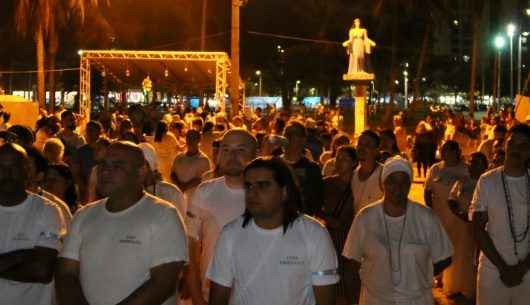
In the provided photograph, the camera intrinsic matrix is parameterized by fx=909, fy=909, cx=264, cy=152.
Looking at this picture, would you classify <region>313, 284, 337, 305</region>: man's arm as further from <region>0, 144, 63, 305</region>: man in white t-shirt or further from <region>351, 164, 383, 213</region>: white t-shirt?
<region>351, 164, 383, 213</region>: white t-shirt

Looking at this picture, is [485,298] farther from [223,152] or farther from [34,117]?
[34,117]

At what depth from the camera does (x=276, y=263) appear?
13.9 feet

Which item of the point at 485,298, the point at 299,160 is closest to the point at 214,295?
the point at 485,298

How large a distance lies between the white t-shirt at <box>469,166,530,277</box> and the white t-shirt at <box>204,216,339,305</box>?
8.56ft

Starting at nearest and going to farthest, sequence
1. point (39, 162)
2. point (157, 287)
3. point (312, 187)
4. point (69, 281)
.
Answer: point (157, 287) → point (69, 281) → point (39, 162) → point (312, 187)

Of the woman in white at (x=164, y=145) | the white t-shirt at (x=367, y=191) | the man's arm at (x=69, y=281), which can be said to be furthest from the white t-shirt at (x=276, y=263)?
the woman in white at (x=164, y=145)

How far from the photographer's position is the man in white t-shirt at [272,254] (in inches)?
167

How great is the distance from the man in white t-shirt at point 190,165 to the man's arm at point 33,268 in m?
5.56

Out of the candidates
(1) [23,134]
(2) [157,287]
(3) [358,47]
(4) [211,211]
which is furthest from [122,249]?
(3) [358,47]

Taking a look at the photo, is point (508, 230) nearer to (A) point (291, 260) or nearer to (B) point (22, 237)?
(A) point (291, 260)

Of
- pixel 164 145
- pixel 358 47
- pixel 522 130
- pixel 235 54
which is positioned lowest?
pixel 164 145

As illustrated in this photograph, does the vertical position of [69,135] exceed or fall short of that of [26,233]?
it exceeds it

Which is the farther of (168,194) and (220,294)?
(168,194)

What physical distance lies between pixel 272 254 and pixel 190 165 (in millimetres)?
6514
